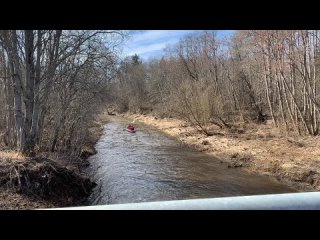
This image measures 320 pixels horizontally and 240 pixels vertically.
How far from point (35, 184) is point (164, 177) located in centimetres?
611

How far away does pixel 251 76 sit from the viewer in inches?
1248

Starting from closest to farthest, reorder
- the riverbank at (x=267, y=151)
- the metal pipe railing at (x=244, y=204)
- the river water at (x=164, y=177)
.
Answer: the metal pipe railing at (x=244, y=204)
the river water at (x=164, y=177)
the riverbank at (x=267, y=151)

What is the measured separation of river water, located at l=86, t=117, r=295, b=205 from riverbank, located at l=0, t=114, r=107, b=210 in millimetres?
838

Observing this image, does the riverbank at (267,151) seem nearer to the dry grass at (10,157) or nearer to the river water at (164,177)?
the river water at (164,177)

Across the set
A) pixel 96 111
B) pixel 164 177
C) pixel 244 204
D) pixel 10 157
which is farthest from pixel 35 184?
pixel 96 111

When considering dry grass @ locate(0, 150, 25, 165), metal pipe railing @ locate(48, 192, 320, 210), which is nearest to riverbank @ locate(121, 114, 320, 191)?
dry grass @ locate(0, 150, 25, 165)

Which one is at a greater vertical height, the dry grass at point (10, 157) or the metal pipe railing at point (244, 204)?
the metal pipe railing at point (244, 204)

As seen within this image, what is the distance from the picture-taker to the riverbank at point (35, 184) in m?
8.50

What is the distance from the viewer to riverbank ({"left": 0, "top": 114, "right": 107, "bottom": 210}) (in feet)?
27.9

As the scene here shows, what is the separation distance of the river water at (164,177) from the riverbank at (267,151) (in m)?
0.62

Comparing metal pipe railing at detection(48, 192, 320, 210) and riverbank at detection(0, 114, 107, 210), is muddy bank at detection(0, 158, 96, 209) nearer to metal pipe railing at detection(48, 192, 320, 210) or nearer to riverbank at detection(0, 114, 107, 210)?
riverbank at detection(0, 114, 107, 210)

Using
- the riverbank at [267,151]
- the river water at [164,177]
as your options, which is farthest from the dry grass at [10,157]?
the riverbank at [267,151]
